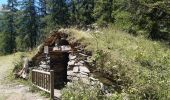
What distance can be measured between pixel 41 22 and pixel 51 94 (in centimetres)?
4352

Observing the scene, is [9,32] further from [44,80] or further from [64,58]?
[44,80]

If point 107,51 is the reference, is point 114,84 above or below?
below

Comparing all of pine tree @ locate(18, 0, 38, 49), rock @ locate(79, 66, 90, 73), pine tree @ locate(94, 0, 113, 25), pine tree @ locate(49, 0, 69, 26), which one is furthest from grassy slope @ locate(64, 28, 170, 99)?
pine tree @ locate(18, 0, 38, 49)

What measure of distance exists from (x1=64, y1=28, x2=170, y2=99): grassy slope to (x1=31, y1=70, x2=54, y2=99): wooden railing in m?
1.88

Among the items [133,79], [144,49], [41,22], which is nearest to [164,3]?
[144,49]

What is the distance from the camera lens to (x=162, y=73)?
10594 millimetres

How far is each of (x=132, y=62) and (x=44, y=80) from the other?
157 inches

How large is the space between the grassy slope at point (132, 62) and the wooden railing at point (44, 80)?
1.88 metres

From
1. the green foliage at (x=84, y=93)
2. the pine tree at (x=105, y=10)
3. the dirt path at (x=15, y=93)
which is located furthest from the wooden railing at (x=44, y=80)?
the pine tree at (x=105, y=10)

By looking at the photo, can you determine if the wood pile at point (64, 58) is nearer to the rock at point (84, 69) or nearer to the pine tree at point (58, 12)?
the rock at point (84, 69)

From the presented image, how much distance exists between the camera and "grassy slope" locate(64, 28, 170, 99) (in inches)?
376

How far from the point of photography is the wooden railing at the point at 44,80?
1204cm

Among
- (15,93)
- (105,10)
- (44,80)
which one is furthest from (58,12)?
(44,80)

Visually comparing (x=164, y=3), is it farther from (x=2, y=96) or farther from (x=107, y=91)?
(x=2, y=96)
